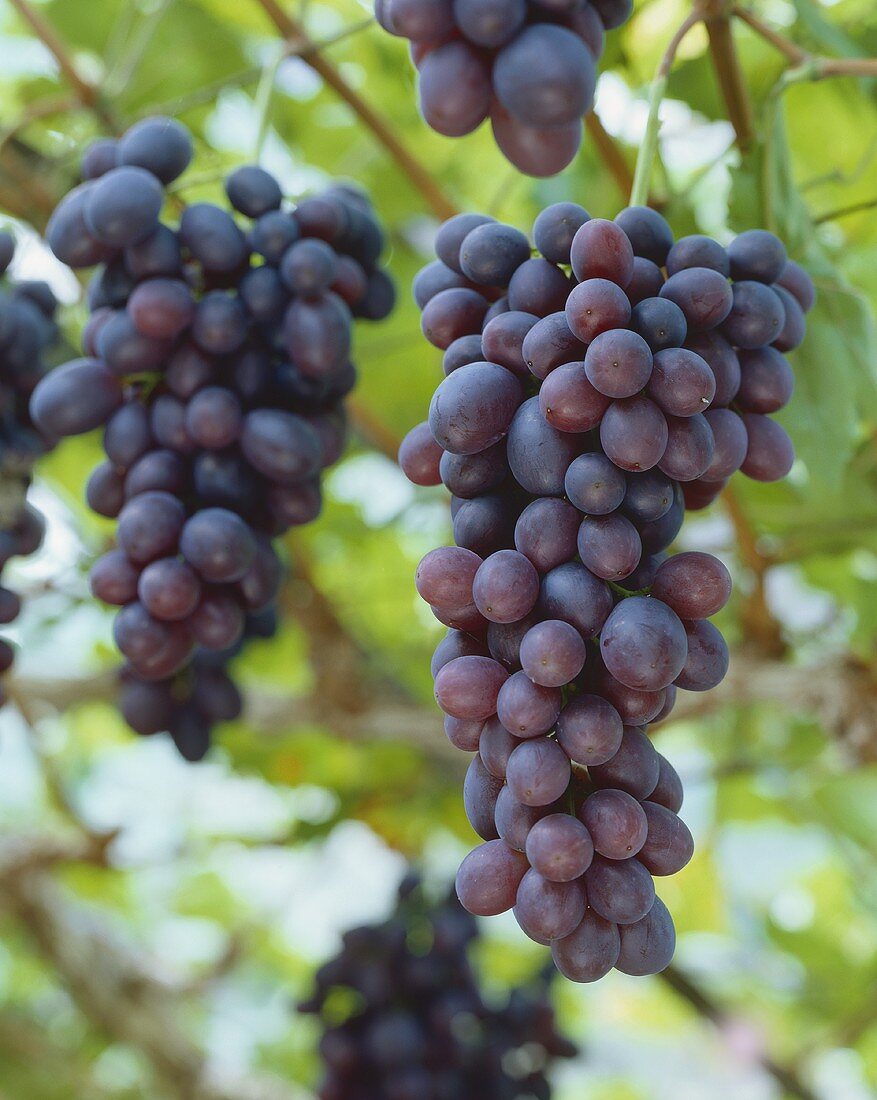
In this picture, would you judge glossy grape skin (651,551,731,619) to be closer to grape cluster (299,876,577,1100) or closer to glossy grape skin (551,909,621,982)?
glossy grape skin (551,909,621,982)

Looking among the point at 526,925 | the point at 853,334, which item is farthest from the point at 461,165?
the point at 526,925

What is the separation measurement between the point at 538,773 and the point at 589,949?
0.07 meters

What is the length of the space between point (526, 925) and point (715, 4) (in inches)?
21.0

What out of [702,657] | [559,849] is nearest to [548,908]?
[559,849]

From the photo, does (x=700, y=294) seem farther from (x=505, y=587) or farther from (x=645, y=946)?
(x=645, y=946)

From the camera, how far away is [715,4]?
26.6 inches

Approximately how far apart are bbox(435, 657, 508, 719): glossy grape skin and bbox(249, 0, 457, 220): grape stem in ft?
1.80

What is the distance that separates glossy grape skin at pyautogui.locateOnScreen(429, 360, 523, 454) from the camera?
493 millimetres

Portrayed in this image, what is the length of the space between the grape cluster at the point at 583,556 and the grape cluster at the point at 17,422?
0.37m

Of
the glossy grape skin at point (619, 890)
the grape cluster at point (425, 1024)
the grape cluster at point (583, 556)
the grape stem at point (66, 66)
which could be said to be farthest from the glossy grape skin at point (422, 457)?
the grape cluster at point (425, 1024)

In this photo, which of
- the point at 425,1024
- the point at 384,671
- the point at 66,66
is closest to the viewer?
the point at 66,66

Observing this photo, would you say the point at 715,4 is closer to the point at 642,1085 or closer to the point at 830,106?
the point at 830,106

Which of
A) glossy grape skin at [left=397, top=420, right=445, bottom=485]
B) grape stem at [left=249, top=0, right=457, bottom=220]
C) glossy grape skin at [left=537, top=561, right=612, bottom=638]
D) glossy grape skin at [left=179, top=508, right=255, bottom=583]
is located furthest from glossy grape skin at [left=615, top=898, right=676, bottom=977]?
grape stem at [left=249, top=0, right=457, bottom=220]

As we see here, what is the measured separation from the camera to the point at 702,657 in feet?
1.61
